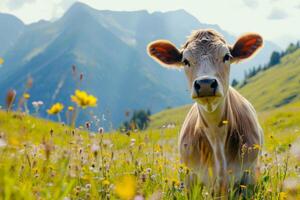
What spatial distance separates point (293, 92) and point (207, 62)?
543 feet

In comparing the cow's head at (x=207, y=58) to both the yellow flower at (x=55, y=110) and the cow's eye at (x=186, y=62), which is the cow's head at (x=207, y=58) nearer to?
the cow's eye at (x=186, y=62)

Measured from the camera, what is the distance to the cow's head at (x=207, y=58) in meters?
6.22

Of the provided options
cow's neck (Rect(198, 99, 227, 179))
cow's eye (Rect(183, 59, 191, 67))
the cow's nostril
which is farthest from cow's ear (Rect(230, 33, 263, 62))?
the cow's nostril

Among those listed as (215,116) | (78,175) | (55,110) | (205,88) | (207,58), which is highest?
(207,58)

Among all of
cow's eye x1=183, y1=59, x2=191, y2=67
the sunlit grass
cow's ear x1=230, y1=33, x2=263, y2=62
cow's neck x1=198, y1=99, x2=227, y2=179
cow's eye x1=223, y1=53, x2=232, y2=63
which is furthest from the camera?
cow's ear x1=230, y1=33, x2=263, y2=62

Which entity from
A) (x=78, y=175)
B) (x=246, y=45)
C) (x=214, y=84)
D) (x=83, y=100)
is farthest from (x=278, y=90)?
(x=83, y=100)

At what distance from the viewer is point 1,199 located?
2.40 metres

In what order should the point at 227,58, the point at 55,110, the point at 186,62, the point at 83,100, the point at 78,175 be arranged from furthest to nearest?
the point at 186,62
the point at 227,58
the point at 78,175
the point at 55,110
the point at 83,100

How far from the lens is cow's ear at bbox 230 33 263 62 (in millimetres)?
7953

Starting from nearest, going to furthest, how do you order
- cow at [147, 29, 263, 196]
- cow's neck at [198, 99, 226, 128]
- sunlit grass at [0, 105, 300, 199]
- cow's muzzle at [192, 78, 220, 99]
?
sunlit grass at [0, 105, 300, 199], cow's muzzle at [192, 78, 220, 99], cow at [147, 29, 263, 196], cow's neck at [198, 99, 226, 128]

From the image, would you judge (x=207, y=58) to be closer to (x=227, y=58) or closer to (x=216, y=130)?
(x=227, y=58)

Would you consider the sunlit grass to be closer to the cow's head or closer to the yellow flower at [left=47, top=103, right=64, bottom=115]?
the yellow flower at [left=47, top=103, right=64, bottom=115]

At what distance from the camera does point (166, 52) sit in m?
8.23

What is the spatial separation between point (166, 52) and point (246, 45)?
1393 millimetres
